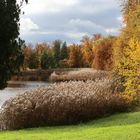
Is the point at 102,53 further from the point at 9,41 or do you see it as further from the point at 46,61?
the point at 9,41

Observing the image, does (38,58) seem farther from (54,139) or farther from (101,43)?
(54,139)

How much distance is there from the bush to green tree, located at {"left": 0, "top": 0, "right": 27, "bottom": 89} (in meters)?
9.66

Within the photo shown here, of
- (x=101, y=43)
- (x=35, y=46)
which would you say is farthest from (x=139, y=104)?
(x=35, y=46)

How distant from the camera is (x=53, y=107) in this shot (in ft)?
81.9

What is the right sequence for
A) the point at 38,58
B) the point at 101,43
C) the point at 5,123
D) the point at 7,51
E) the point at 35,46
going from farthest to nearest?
1. the point at 35,46
2. the point at 38,58
3. the point at 101,43
4. the point at 5,123
5. the point at 7,51

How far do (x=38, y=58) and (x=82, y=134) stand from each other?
104 m

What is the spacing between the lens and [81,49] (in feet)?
408

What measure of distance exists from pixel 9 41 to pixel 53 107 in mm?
10957

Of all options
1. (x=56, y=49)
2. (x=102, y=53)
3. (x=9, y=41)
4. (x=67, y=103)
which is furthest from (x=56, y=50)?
(x=9, y=41)

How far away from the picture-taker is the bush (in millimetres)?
24359

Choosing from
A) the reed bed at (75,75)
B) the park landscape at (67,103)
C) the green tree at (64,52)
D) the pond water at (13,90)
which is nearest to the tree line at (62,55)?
the green tree at (64,52)

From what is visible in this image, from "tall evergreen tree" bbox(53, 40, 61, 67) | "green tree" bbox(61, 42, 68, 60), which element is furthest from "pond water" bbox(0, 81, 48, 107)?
"green tree" bbox(61, 42, 68, 60)

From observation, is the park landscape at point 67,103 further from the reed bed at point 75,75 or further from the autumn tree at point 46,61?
the autumn tree at point 46,61

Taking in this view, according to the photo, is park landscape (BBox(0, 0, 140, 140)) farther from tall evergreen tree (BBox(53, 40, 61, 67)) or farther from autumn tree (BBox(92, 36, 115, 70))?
tall evergreen tree (BBox(53, 40, 61, 67))
